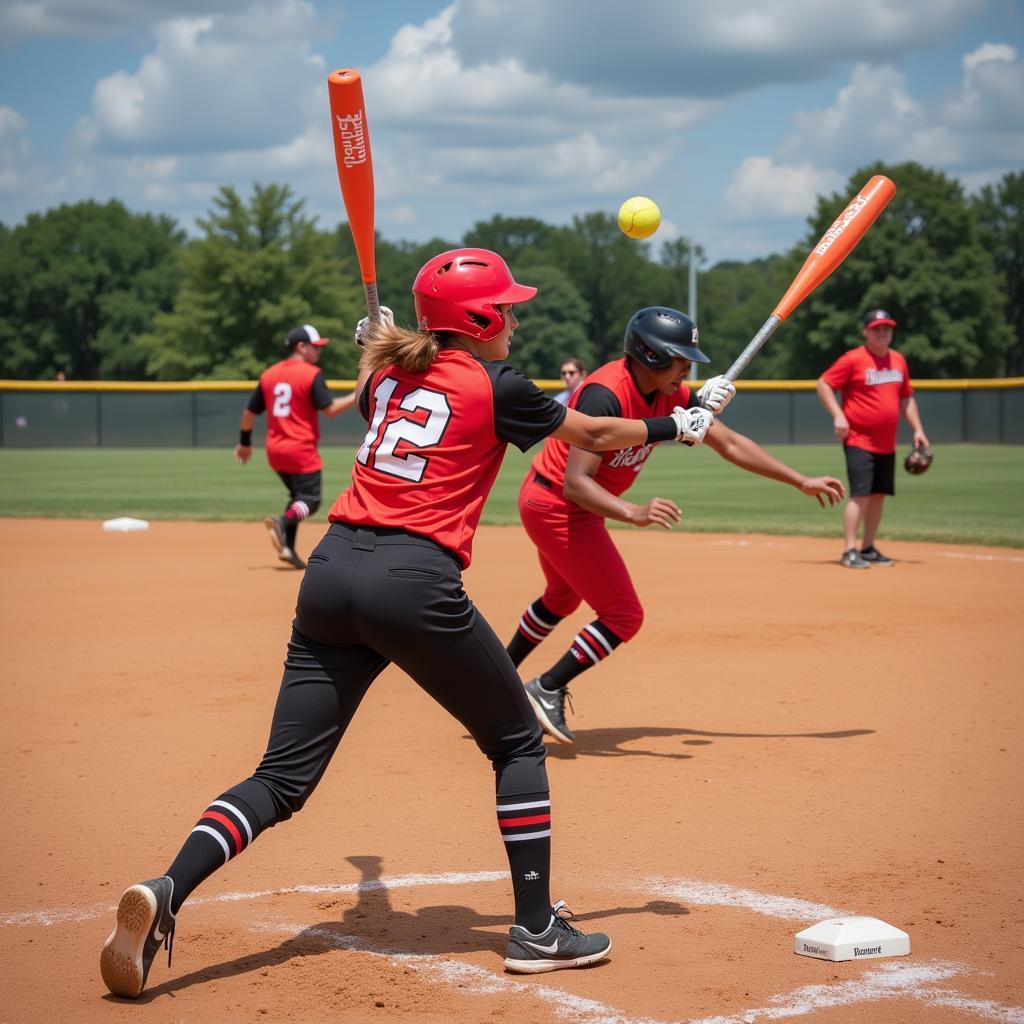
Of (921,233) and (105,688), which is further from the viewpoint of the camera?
(921,233)

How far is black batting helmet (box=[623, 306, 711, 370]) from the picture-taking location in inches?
238

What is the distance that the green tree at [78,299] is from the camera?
8662 centimetres

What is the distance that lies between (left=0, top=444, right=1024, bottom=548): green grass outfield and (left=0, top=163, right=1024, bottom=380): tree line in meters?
31.6

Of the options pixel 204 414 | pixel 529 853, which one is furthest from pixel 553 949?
pixel 204 414

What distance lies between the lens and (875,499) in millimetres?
13109

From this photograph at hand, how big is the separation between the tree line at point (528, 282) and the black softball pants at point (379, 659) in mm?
64224

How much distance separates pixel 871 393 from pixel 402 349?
989 cm

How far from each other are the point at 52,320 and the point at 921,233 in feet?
178

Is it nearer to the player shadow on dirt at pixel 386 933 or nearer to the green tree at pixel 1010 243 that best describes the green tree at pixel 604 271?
the green tree at pixel 1010 243

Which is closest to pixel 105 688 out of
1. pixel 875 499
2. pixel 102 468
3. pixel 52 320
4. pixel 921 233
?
pixel 875 499

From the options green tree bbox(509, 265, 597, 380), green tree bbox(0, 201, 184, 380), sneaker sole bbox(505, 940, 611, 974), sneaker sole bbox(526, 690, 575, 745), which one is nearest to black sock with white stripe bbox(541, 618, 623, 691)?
sneaker sole bbox(526, 690, 575, 745)

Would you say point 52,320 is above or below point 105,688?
above

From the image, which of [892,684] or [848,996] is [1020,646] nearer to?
[892,684]

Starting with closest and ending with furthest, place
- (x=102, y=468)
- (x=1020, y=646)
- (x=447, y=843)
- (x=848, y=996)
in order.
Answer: (x=848, y=996)
(x=447, y=843)
(x=1020, y=646)
(x=102, y=468)
